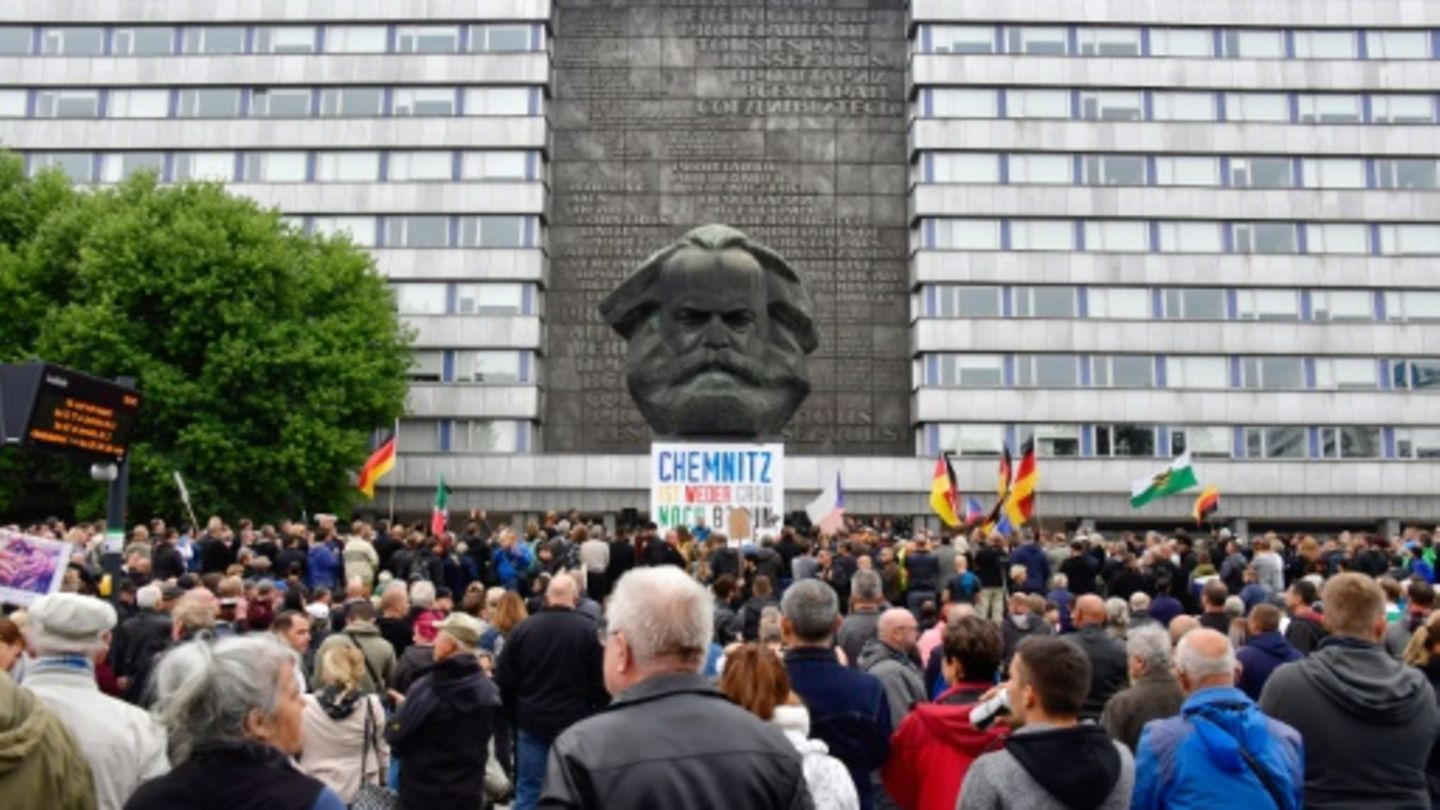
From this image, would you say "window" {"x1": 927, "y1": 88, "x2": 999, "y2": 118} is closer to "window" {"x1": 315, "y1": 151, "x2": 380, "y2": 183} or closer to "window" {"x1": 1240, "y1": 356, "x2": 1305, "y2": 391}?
"window" {"x1": 1240, "y1": 356, "x2": 1305, "y2": 391}

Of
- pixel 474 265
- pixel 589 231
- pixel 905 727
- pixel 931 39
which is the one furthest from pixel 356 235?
pixel 905 727

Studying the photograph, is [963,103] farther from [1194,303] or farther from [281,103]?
[281,103]

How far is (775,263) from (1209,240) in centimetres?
3051

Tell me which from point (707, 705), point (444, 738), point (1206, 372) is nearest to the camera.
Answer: point (707, 705)

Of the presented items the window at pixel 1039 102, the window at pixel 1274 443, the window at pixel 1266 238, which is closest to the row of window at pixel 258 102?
the window at pixel 1039 102

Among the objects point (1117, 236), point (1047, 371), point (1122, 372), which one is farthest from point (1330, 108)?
point (1047, 371)

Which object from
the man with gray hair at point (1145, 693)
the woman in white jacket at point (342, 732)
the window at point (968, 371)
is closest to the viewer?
the man with gray hair at point (1145, 693)

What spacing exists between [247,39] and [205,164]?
5.34m

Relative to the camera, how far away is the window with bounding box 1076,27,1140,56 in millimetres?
53531

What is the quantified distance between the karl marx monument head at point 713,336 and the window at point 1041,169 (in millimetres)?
26912

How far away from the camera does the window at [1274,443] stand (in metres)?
51.1

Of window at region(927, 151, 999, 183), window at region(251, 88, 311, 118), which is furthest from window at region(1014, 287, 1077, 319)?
window at region(251, 88, 311, 118)

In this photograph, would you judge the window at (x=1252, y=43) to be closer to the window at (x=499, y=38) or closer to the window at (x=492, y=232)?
the window at (x=499, y=38)

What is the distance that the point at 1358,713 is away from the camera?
573cm
